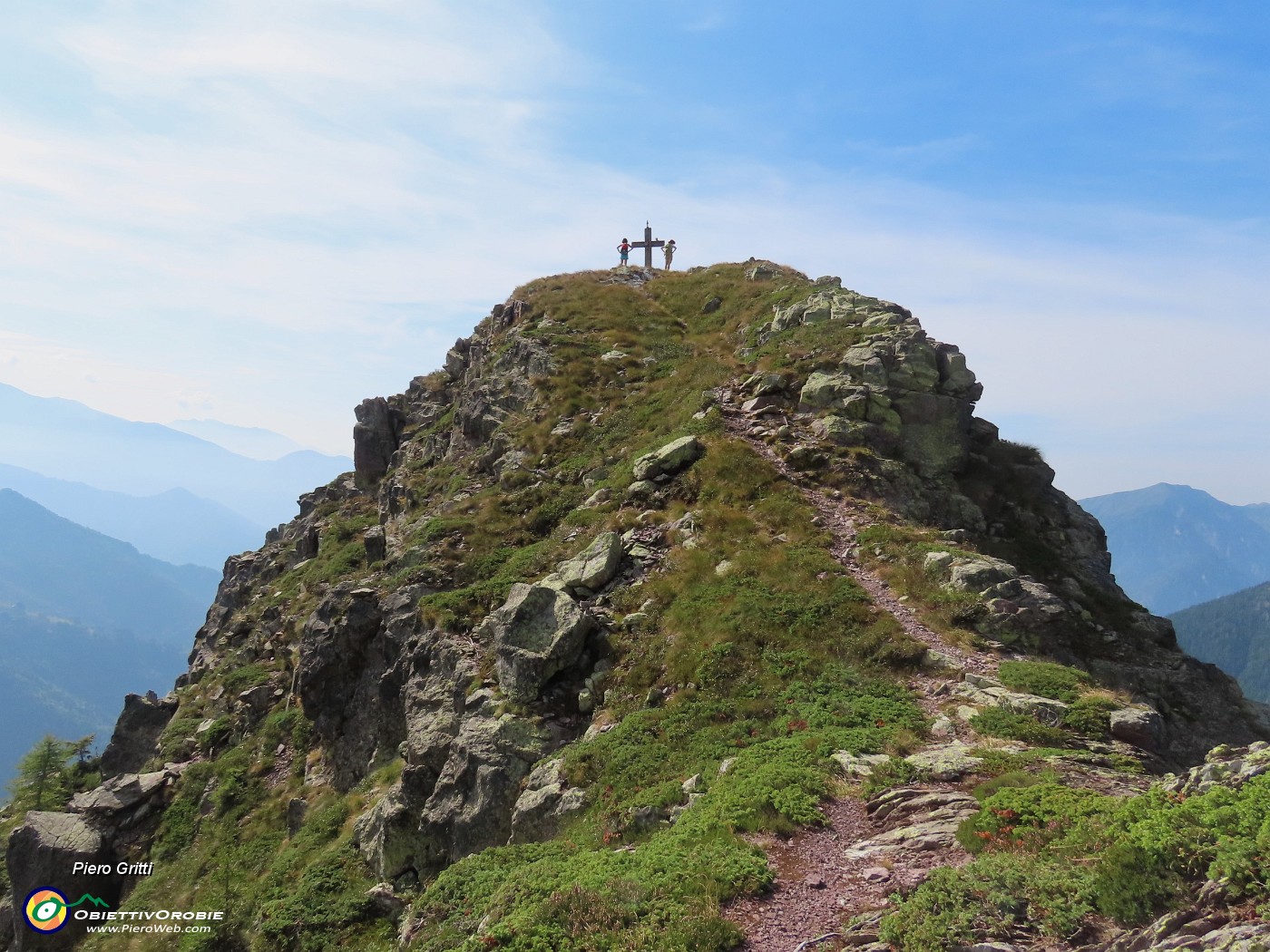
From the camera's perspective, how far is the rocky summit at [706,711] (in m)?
11.6

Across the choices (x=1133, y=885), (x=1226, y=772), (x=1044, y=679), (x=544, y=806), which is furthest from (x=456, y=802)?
(x=1226, y=772)

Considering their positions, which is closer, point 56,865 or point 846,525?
point 846,525

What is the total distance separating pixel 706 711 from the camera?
21125 millimetres

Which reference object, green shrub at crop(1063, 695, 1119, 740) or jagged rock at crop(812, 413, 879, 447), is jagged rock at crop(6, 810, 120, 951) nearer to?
jagged rock at crop(812, 413, 879, 447)

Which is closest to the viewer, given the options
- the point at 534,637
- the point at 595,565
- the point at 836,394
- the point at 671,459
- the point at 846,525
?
the point at 534,637

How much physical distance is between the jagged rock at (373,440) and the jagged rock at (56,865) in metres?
33.2

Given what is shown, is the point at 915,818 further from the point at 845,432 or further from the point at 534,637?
the point at 845,432

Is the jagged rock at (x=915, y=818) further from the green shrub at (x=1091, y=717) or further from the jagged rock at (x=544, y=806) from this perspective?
the jagged rock at (x=544, y=806)

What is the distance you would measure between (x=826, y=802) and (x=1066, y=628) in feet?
45.2

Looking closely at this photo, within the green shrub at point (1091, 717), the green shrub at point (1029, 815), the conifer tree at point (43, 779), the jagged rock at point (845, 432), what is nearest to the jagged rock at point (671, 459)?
the jagged rock at point (845, 432)

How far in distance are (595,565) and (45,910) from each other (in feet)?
98.3

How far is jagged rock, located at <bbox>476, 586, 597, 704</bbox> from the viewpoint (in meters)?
24.8

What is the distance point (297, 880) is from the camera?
25.7 m

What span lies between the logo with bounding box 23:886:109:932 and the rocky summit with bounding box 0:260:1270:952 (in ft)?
1.56
